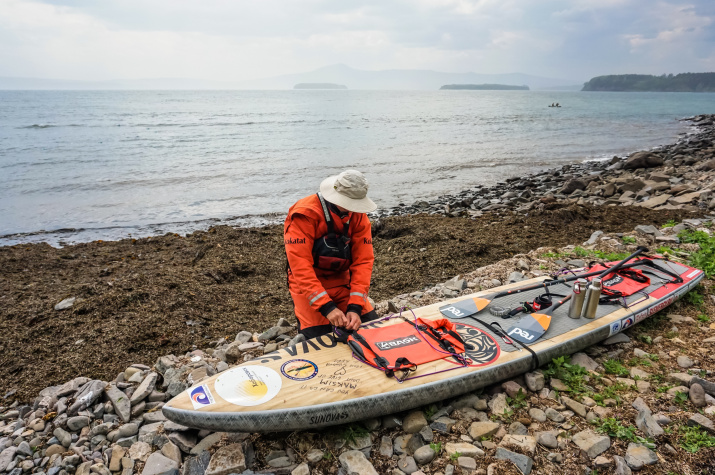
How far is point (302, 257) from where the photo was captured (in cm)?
426

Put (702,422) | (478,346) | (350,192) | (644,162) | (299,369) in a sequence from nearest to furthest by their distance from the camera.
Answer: (702,422) → (299,369) → (350,192) → (478,346) → (644,162)

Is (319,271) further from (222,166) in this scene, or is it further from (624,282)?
(222,166)

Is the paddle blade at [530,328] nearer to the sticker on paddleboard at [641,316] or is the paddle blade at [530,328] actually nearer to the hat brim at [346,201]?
the sticker on paddleboard at [641,316]

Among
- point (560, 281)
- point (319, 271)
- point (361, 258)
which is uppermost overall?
point (361, 258)

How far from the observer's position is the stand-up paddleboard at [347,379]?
329cm

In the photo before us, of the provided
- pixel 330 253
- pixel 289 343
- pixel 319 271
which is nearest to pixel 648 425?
pixel 330 253

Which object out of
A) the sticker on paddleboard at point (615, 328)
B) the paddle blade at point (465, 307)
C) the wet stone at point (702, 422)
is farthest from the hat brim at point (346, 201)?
the wet stone at point (702, 422)

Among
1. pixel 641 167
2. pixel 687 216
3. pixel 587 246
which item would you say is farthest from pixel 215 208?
pixel 641 167

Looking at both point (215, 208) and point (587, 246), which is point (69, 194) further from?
point (587, 246)

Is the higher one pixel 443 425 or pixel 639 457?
pixel 639 457

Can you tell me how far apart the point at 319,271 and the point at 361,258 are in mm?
494

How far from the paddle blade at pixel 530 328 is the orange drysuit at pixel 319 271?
1.63 metres

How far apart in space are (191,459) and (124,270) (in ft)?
21.6

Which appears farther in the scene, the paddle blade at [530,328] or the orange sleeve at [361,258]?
the orange sleeve at [361,258]
